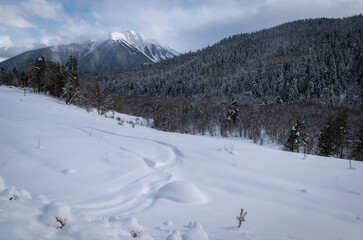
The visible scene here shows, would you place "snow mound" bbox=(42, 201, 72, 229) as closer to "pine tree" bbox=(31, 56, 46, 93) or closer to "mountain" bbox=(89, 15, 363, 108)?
"pine tree" bbox=(31, 56, 46, 93)

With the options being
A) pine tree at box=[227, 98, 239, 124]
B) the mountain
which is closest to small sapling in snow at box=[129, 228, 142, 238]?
pine tree at box=[227, 98, 239, 124]

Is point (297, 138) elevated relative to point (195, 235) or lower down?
lower down

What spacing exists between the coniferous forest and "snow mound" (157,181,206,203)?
76.3 ft

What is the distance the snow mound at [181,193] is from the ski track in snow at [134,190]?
9.7 inches

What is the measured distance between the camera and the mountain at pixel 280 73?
92.9m

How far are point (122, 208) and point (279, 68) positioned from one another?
13203 cm

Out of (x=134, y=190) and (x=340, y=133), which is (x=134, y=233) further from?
(x=340, y=133)

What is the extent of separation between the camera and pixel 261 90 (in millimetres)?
105375

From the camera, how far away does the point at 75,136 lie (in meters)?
7.04

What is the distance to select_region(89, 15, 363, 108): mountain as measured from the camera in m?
92.9

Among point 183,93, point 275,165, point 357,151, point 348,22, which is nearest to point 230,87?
point 183,93

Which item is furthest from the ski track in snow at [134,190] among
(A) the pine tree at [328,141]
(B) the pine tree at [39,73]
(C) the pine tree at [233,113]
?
(C) the pine tree at [233,113]

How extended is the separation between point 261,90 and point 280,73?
16.5 metres

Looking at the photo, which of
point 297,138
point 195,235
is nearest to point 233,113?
point 297,138
